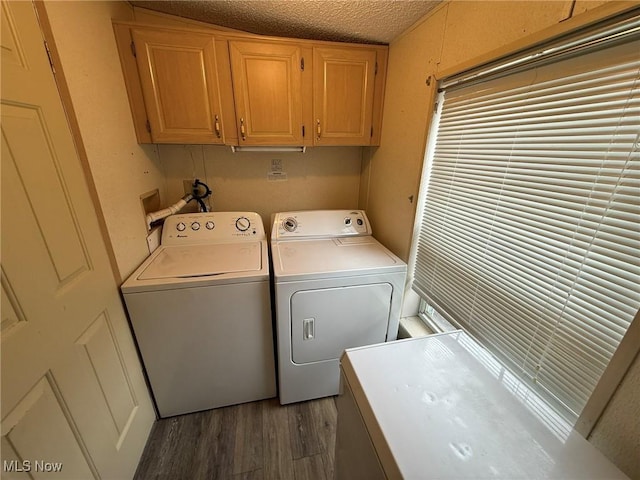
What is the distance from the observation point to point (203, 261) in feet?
5.09

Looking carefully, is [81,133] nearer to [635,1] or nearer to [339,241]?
[339,241]

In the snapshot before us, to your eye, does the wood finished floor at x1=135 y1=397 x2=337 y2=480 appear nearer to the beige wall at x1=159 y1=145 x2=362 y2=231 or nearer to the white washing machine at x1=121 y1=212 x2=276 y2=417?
the white washing machine at x1=121 y1=212 x2=276 y2=417

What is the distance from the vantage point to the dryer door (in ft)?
4.82

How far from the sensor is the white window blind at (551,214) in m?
0.67

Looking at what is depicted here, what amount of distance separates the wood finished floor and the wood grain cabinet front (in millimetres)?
1884

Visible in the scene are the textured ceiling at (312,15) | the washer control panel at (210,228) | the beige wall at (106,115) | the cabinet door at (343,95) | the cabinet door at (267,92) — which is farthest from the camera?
the washer control panel at (210,228)

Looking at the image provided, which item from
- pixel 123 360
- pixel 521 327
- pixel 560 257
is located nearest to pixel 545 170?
pixel 560 257

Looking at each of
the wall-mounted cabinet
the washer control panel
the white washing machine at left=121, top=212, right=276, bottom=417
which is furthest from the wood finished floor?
the wall-mounted cabinet

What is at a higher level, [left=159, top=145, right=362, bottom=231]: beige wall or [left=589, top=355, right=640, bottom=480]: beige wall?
[left=159, top=145, right=362, bottom=231]: beige wall

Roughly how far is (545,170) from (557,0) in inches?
19.9

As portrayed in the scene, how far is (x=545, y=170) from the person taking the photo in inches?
32.9

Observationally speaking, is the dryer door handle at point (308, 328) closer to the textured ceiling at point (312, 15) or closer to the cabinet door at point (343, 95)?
the cabinet door at point (343, 95)

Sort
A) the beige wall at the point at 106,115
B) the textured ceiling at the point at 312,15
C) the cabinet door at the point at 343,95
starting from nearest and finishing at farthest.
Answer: the beige wall at the point at 106,115 < the textured ceiling at the point at 312,15 < the cabinet door at the point at 343,95

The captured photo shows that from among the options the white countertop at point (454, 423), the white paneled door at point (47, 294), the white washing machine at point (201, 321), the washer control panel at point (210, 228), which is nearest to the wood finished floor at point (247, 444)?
the white washing machine at point (201, 321)
